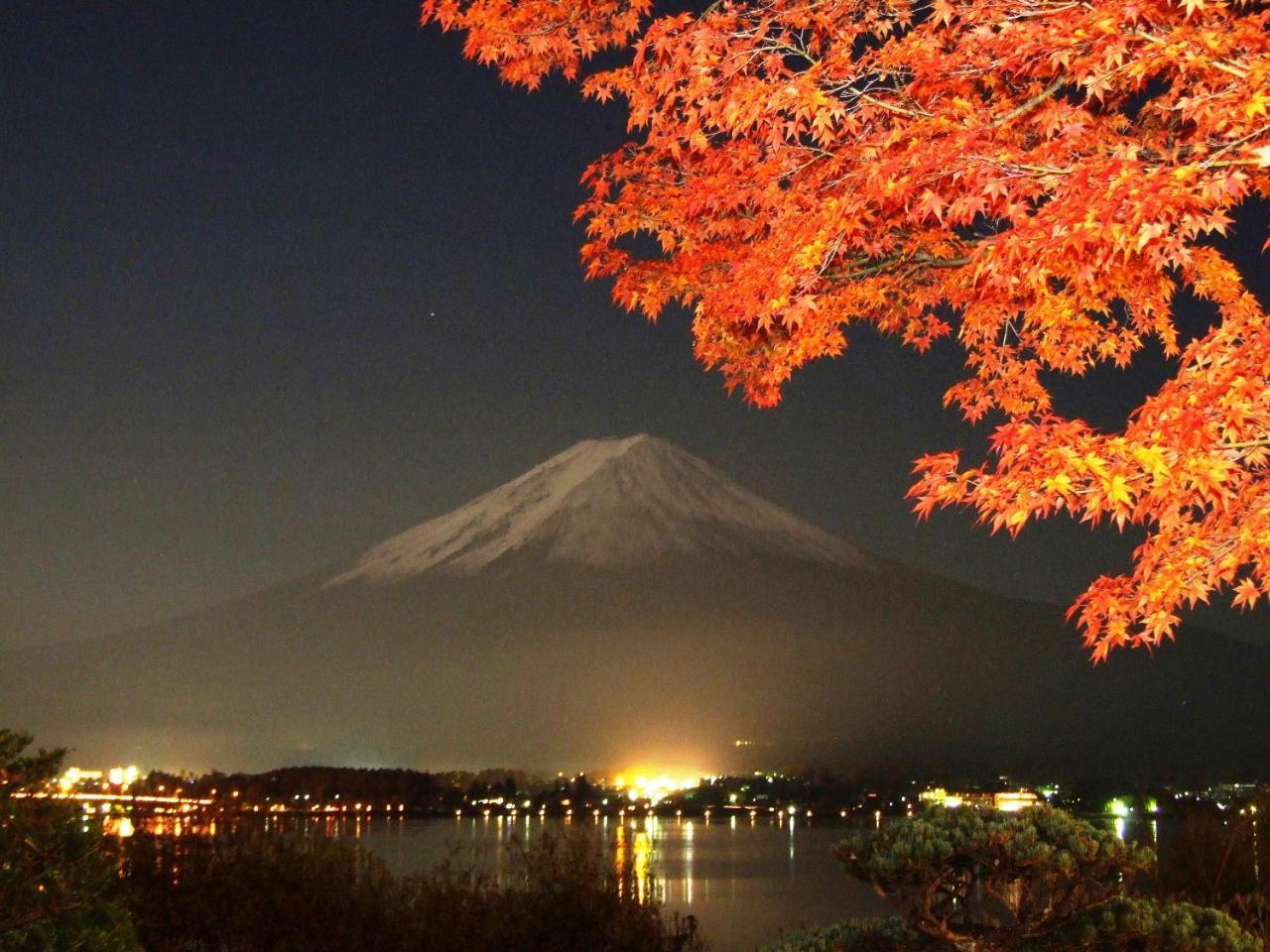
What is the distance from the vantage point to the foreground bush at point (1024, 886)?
7492 mm

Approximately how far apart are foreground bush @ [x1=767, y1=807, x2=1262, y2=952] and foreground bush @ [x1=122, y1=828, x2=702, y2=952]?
403cm

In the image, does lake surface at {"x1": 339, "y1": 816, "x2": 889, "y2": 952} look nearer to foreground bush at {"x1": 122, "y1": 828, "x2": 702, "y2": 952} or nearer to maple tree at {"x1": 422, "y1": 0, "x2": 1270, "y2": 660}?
foreground bush at {"x1": 122, "y1": 828, "x2": 702, "y2": 952}

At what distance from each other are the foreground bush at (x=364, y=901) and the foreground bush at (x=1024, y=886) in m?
4.03

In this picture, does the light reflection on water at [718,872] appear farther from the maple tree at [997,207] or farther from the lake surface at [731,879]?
the maple tree at [997,207]

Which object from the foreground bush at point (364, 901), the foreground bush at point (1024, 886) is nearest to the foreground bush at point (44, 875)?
the foreground bush at point (1024, 886)

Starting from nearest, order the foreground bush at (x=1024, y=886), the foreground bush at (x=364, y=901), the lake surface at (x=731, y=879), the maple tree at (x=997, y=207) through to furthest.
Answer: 1. the maple tree at (x=997, y=207)
2. the foreground bush at (x=1024, y=886)
3. the foreground bush at (x=364, y=901)
4. the lake surface at (x=731, y=879)

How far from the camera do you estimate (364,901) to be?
1238cm

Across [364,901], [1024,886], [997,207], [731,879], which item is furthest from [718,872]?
[997,207]

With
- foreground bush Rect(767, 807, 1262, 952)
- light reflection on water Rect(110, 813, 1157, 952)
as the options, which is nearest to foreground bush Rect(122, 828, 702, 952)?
light reflection on water Rect(110, 813, 1157, 952)

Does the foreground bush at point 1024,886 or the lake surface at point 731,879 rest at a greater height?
the foreground bush at point 1024,886

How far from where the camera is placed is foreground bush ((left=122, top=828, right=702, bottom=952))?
11.8 meters

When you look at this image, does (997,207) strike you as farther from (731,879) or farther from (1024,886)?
(731,879)

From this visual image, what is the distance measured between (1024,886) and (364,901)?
661 cm

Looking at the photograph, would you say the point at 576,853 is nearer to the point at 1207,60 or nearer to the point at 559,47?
the point at 559,47
